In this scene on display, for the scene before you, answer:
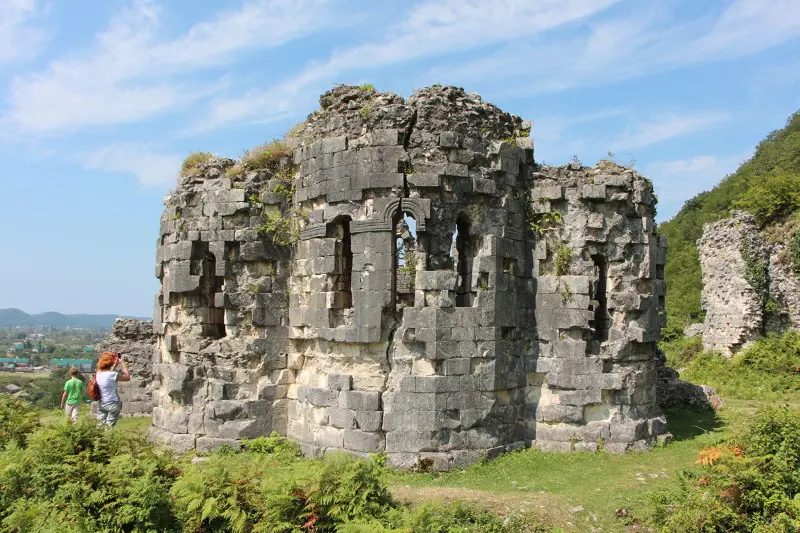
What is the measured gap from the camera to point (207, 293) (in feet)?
50.0

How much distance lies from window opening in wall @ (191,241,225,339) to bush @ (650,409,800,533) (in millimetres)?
9946

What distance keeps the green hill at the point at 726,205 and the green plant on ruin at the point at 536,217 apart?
18.9 metres

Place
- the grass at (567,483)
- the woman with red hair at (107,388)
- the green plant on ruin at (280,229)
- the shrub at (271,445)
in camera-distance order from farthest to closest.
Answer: the green plant on ruin at (280,229), the shrub at (271,445), the woman with red hair at (107,388), the grass at (567,483)

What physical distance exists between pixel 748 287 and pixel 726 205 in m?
21.9

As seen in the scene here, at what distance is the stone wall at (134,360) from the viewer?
62.2 feet

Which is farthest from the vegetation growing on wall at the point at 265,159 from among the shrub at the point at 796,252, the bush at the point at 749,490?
the shrub at the point at 796,252

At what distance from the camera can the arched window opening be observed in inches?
524

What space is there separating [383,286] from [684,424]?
29.6 feet

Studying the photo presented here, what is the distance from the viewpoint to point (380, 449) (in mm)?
12453

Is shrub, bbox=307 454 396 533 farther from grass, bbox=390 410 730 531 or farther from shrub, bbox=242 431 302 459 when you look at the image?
shrub, bbox=242 431 302 459

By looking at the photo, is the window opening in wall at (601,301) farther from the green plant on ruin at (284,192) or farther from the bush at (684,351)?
the bush at (684,351)

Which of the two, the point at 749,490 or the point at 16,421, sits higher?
the point at 16,421

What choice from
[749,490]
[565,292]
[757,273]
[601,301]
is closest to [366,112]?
[565,292]

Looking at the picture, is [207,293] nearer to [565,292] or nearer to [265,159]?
[265,159]
